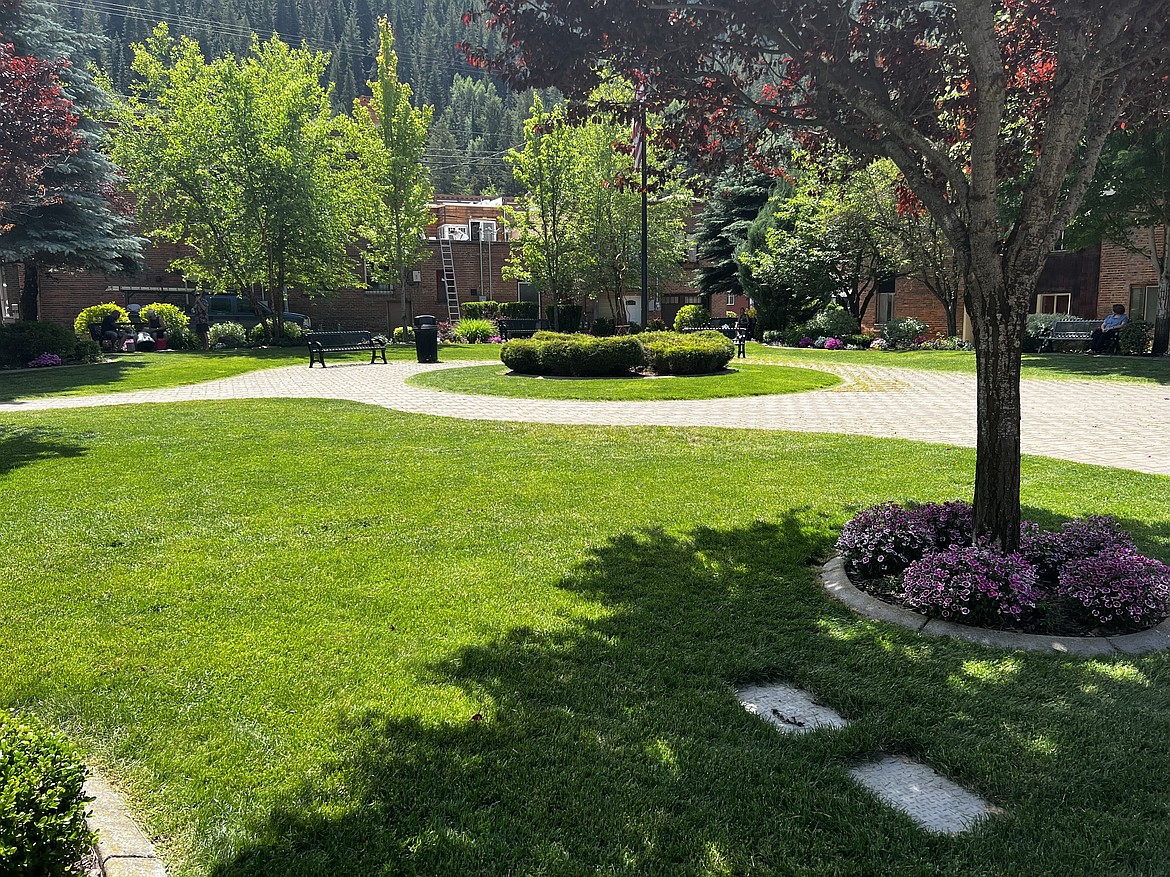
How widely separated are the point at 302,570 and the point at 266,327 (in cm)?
2599

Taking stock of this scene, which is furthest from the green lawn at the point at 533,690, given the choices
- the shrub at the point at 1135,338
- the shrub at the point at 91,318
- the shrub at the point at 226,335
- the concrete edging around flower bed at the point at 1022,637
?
the shrub at the point at 226,335

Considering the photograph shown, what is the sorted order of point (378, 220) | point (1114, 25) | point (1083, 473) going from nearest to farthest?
1. point (1114, 25)
2. point (1083, 473)
3. point (378, 220)

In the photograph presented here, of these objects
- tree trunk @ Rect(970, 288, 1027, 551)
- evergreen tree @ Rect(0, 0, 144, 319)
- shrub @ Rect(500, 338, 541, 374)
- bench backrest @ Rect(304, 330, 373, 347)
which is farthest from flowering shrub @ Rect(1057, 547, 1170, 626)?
evergreen tree @ Rect(0, 0, 144, 319)

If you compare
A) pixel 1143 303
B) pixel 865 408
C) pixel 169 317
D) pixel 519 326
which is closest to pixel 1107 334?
pixel 1143 303

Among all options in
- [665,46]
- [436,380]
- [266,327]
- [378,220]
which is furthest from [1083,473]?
[378,220]

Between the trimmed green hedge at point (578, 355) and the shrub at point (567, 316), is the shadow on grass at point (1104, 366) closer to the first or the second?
the trimmed green hedge at point (578, 355)

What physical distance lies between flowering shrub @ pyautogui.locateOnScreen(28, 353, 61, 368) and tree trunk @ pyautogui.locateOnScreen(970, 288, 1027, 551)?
23.5m

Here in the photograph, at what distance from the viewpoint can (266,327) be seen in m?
27.8

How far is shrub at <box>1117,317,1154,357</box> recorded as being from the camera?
20656 millimetres

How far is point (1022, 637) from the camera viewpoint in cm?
366

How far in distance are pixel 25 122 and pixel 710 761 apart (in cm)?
1161

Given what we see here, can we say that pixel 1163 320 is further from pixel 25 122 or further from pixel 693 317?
pixel 25 122

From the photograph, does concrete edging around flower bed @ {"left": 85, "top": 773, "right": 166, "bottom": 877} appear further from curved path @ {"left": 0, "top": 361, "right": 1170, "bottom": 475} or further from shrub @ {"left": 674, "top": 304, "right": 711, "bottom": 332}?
shrub @ {"left": 674, "top": 304, "right": 711, "bottom": 332}

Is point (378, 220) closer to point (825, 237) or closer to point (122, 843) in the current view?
point (825, 237)
